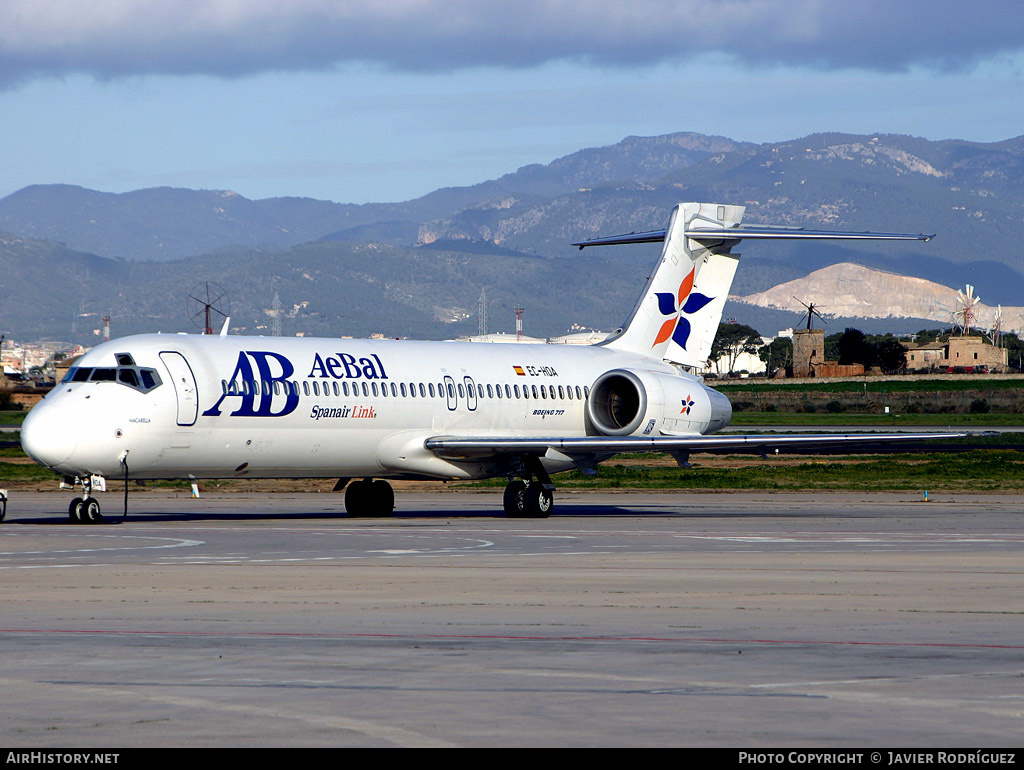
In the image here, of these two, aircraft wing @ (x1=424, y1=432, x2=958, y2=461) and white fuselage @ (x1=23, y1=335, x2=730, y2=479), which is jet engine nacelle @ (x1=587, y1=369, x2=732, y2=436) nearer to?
white fuselage @ (x1=23, y1=335, x2=730, y2=479)

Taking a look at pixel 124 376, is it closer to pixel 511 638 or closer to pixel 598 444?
pixel 598 444

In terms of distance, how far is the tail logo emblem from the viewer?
3838 centimetres

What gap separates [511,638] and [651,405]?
878 inches

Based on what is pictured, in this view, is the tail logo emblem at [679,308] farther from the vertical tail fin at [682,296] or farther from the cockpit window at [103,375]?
the cockpit window at [103,375]

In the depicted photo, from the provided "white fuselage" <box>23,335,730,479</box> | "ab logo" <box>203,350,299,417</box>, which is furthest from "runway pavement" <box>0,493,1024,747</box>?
"ab logo" <box>203,350,299,417</box>

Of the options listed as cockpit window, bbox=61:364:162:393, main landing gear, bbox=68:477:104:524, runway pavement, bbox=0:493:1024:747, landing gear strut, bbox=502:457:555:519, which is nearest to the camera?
runway pavement, bbox=0:493:1024:747

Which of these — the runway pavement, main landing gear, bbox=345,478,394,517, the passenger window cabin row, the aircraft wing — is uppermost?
the passenger window cabin row

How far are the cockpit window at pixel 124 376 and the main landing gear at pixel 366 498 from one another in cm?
648

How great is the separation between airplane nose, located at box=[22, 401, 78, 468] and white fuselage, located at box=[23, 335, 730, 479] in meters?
0.02

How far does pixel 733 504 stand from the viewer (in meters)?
37.4

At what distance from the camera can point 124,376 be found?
27688mm
